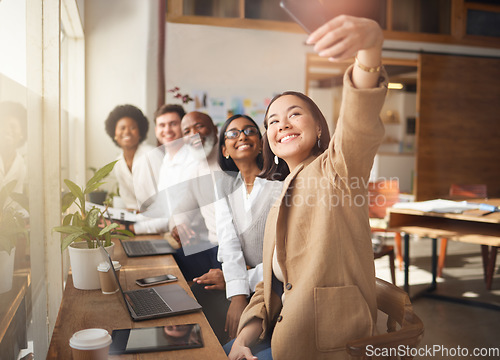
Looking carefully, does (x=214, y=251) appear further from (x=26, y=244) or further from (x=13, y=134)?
(x=13, y=134)

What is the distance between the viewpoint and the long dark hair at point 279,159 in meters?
1.41

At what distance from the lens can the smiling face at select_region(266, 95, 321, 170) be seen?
137 centimetres

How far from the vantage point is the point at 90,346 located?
3.12 feet

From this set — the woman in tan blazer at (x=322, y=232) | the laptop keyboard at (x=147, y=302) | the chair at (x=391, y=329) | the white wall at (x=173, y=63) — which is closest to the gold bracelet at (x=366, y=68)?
the woman in tan blazer at (x=322, y=232)

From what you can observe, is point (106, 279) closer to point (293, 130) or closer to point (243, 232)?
point (243, 232)

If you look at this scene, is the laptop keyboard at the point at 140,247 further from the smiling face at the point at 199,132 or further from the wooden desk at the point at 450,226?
the wooden desk at the point at 450,226

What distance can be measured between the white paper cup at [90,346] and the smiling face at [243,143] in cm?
112

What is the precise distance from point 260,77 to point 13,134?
3.54 m

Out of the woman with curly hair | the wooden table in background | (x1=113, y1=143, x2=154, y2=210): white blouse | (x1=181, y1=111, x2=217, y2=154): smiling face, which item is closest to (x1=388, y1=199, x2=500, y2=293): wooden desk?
the wooden table in background

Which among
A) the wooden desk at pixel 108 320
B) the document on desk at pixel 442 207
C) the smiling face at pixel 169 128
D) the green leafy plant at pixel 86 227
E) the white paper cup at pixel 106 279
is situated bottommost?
the wooden desk at pixel 108 320

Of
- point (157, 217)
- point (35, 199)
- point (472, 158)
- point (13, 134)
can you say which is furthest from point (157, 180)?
point (472, 158)

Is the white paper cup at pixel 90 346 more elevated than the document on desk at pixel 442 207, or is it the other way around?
the document on desk at pixel 442 207

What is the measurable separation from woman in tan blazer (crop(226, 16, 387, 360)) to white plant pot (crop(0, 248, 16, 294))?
70 centimetres

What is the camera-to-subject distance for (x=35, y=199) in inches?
64.5
